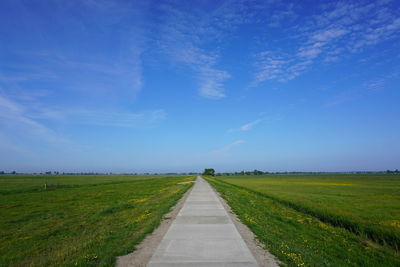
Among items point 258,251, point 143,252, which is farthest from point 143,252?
point 258,251

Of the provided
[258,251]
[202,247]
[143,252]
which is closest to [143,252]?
[143,252]

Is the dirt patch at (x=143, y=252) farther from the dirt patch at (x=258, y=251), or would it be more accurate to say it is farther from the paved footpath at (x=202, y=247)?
the dirt patch at (x=258, y=251)

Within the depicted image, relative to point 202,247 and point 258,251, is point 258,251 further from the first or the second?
point 202,247

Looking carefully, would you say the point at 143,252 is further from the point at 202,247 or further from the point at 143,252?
the point at 202,247

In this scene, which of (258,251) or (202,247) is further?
(202,247)

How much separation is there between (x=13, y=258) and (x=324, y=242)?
12.0 metres

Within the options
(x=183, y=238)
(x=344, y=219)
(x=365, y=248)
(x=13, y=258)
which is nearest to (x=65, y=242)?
(x=13, y=258)

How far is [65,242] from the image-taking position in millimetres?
8570

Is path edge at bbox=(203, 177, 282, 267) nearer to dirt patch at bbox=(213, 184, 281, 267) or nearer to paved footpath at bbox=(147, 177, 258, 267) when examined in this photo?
dirt patch at bbox=(213, 184, 281, 267)

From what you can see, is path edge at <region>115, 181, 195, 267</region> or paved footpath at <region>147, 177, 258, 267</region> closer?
paved footpath at <region>147, 177, 258, 267</region>

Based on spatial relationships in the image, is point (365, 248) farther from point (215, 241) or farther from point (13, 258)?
point (13, 258)

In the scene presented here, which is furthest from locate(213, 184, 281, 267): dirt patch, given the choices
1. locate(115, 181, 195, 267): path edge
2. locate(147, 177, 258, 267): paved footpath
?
locate(115, 181, 195, 267): path edge

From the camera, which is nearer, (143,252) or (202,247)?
(143,252)

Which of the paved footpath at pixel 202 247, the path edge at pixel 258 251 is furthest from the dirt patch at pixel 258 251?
the paved footpath at pixel 202 247
